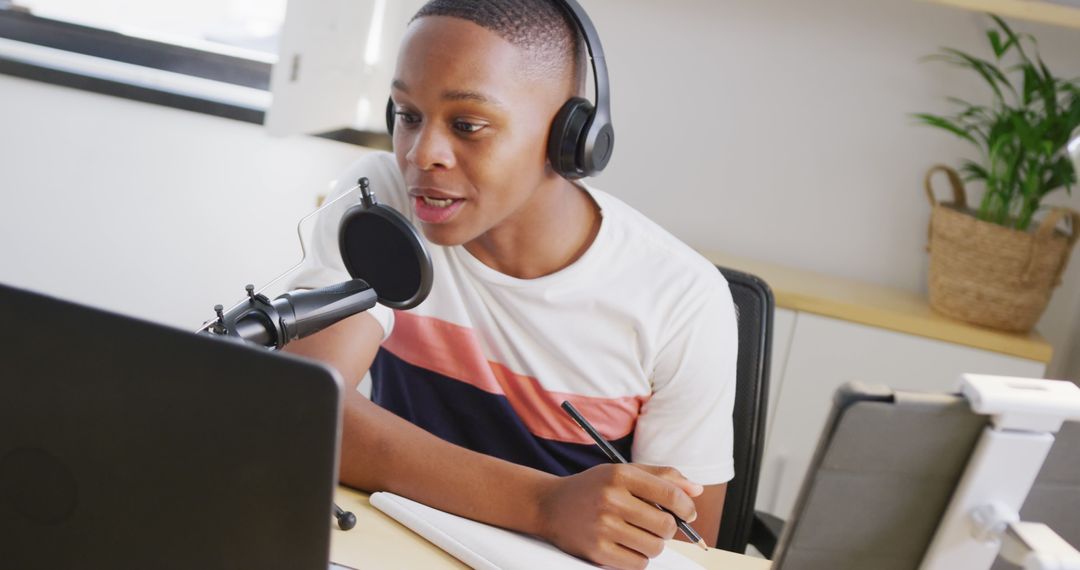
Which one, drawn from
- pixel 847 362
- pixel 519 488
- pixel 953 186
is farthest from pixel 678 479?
pixel 953 186

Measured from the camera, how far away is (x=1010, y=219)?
2188 mm

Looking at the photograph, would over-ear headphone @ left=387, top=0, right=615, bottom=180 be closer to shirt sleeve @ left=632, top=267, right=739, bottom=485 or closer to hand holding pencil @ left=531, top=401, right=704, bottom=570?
shirt sleeve @ left=632, top=267, right=739, bottom=485

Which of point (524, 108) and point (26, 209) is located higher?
point (524, 108)

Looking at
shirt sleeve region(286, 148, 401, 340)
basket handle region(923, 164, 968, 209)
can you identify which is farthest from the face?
basket handle region(923, 164, 968, 209)

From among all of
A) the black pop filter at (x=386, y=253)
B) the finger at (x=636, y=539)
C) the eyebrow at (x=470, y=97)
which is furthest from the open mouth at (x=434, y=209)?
the finger at (x=636, y=539)

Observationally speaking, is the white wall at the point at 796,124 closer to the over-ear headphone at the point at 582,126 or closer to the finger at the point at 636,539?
the over-ear headphone at the point at 582,126

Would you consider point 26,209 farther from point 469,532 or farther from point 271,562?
point 271,562

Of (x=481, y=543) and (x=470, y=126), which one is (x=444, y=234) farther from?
(x=481, y=543)

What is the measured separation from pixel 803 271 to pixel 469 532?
64.1 inches

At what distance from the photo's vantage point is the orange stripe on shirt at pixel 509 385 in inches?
53.8

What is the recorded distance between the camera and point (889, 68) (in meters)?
2.43

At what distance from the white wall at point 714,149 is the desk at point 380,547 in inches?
59.3

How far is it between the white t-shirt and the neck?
0.07ft

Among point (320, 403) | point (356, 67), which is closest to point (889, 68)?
point (356, 67)
